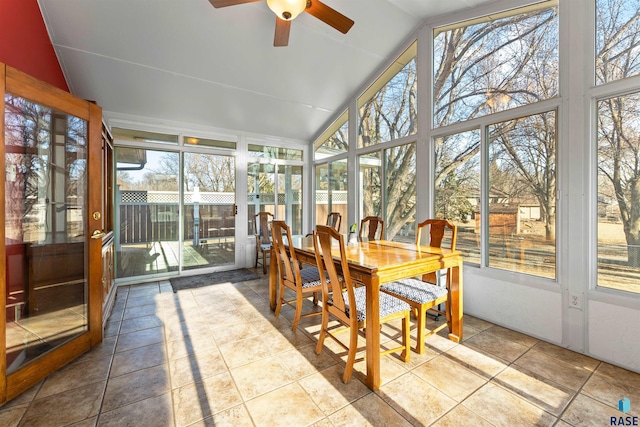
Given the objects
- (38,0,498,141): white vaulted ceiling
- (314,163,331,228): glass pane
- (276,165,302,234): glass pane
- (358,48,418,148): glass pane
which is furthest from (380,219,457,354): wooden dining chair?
(276,165,302,234): glass pane

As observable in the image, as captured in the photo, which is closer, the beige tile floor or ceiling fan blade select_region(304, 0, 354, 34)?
the beige tile floor

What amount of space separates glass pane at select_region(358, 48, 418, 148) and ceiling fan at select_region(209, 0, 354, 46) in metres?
1.41

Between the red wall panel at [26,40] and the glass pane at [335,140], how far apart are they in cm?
366

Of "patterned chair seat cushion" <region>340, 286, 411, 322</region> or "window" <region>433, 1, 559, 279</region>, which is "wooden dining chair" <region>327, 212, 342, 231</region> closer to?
"window" <region>433, 1, 559, 279</region>

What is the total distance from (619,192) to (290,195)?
179 inches

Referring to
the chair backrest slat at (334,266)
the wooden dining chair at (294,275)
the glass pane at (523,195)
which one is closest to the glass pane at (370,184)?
the glass pane at (523,195)

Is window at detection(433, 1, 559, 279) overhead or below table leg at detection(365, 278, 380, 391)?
overhead

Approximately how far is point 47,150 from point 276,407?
258cm

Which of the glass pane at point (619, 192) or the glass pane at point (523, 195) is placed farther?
the glass pane at point (523, 195)

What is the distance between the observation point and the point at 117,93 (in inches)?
138

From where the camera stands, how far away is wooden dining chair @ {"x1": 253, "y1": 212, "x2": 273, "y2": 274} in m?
4.65

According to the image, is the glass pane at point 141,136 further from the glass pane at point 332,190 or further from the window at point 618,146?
the window at point 618,146

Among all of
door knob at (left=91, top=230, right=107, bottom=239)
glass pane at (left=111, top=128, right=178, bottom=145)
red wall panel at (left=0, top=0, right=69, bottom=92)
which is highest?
red wall panel at (left=0, top=0, right=69, bottom=92)

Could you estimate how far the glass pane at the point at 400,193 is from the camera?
3.56 meters
